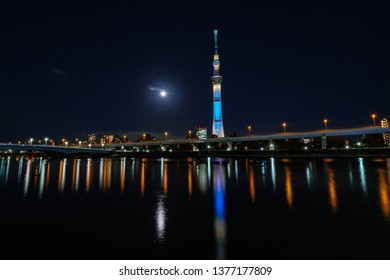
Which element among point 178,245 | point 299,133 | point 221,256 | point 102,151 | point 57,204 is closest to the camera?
point 221,256

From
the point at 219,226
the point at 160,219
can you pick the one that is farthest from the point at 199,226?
the point at 160,219

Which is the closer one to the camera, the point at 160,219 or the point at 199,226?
the point at 199,226

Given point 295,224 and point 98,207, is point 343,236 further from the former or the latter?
point 98,207

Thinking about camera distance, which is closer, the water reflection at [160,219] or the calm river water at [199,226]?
the calm river water at [199,226]

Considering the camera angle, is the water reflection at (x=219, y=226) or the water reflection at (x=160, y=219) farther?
the water reflection at (x=160, y=219)

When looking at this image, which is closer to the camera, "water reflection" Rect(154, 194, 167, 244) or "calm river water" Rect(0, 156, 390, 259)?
"calm river water" Rect(0, 156, 390, 259)

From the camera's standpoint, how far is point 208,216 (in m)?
11.2

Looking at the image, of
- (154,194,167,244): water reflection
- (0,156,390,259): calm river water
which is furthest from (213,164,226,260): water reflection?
(154,194,167,244): water reflection

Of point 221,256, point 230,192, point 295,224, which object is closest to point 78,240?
point 221,256

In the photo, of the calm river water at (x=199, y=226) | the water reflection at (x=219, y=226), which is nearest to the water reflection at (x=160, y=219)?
the calm river water at (x=199, y=226)

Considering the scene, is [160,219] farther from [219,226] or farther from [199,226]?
[219,226]

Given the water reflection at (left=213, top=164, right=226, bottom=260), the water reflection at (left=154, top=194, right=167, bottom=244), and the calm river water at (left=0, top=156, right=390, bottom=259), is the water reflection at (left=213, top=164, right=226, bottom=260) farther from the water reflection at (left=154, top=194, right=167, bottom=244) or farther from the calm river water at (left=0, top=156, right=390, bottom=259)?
the water reflection at (left=154, top=194, right=167, bottom=244)

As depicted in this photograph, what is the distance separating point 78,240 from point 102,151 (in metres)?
121

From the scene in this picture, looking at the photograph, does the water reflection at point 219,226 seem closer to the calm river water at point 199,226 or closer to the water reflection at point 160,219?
the calm river water at point 199,226
